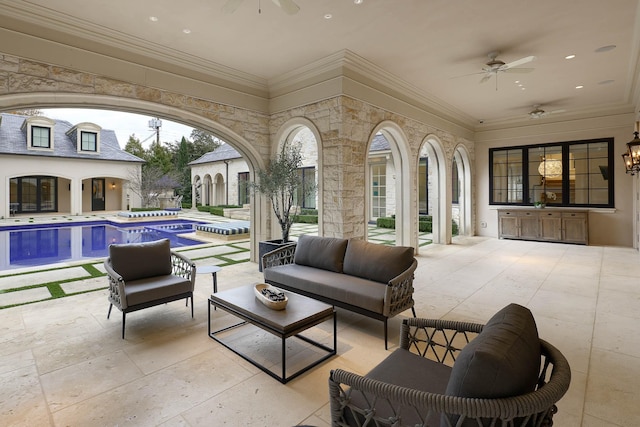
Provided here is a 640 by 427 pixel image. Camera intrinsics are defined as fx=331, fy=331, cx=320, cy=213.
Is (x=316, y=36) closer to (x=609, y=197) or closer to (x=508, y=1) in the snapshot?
(x=508, y=1)

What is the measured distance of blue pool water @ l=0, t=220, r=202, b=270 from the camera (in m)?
7.61

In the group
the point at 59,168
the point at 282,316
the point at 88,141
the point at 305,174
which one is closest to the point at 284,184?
the point at 282,316

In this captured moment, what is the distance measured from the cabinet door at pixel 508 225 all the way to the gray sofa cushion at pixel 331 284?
26.2 feet

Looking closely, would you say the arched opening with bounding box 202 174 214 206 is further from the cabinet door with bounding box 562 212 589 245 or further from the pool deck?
the cabinet door with bounding box 562 212 589 245

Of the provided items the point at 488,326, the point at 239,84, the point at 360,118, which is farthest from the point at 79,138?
the point at 488,326

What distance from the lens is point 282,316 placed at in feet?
9.37

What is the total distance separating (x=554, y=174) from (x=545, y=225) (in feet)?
5.30

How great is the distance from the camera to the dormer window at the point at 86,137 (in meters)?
17.8

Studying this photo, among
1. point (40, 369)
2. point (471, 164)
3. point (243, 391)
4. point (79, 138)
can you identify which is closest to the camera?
point (243, 391)

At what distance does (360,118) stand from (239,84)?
2453 mm

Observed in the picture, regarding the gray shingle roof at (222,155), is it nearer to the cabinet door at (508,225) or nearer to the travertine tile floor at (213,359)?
the cabinet door at (508,225)

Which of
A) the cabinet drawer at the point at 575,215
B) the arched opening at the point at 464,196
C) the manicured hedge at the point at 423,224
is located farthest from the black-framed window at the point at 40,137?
the cabinet drawer at the point at 575,215

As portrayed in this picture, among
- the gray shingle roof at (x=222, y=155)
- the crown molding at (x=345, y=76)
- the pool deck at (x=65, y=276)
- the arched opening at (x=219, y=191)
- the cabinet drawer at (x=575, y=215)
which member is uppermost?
the gray shingle roof at (x=222, y=155)

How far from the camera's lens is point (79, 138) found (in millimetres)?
17859
